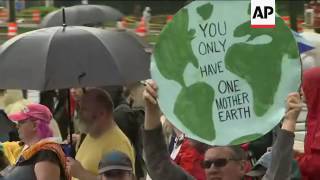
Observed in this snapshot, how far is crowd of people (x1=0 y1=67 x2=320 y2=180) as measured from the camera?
13.3 feet

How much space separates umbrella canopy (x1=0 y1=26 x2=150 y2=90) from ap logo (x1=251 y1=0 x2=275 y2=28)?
6.11 ft

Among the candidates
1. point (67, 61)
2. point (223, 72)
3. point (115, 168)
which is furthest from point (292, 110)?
point (67, 61)

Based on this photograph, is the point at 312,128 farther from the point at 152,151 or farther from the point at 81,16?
the point at 81,16

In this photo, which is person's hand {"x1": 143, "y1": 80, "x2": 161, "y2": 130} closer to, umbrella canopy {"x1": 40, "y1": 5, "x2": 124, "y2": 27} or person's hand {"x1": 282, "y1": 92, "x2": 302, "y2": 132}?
person's hand {"x1": 282, "y1": 92, "x2": 302, "y2": 132}

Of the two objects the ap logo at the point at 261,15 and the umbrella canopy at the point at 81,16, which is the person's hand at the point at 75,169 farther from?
the umbrella canopy at the point at 81,16

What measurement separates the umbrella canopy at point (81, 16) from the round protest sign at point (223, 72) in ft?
29.9

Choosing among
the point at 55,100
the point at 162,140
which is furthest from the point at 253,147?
the point at 55,100

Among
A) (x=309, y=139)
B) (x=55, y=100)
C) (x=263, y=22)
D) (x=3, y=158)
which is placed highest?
(x=263, y=22)

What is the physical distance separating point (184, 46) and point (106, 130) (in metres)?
1.71

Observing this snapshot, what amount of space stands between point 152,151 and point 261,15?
90 cm

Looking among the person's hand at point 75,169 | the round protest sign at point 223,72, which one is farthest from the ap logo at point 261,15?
the person's hand at point 75,169

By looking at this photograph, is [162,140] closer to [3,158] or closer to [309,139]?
[309,139]

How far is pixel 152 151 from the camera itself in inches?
166

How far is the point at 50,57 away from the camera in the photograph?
5633 millimetres
